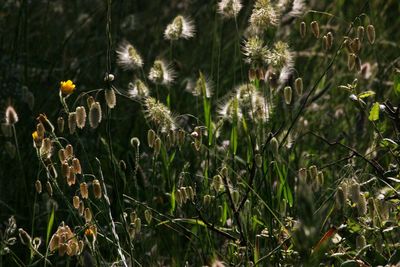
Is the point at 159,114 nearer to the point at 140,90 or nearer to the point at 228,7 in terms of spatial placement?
the point at 140,90

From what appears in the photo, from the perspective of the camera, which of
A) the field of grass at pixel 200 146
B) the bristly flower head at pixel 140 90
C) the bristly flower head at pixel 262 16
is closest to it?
the field of grass at pixel 200 146

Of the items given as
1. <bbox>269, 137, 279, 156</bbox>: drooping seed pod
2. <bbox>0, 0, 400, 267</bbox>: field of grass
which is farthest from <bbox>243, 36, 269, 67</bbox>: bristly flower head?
<bbox>269, 137, 279, 156</bbox>: drooping seed pod

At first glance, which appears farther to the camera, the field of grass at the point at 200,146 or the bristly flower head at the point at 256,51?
the bristly flower head at the point at 256,51

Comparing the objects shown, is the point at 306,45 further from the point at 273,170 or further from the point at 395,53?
the point at 273,170

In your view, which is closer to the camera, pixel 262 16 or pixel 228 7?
pixel 262 16

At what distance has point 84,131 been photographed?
147 inches

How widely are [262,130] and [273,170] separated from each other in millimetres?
254

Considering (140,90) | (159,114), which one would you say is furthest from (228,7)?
(159,114)

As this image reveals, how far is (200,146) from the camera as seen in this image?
233 cm

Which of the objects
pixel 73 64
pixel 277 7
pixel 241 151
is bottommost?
pixel 241 151

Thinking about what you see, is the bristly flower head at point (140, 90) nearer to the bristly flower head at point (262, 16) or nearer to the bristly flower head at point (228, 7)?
the bristly flower head at point (228, 7)

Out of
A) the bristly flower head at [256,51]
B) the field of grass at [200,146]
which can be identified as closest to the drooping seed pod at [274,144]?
the field of grass at [200,146]

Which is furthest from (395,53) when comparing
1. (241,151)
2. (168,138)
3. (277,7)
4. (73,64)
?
(168,138)

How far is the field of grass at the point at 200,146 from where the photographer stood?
7.23 feet
